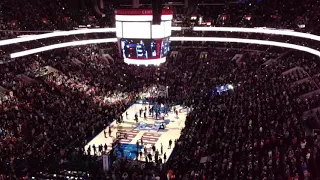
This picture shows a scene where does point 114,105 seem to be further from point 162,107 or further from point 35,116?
point 35,116

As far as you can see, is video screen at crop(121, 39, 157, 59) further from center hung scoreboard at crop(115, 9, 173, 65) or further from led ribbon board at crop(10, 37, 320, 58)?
led ribbon board at crop(10, 37, 320, 58)

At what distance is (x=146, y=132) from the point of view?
2366 centimetres

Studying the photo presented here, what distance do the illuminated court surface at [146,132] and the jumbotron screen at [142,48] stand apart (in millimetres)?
5296

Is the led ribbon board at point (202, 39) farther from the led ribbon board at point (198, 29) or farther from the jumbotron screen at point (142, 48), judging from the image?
the jumbotron screen at point (142, 48)

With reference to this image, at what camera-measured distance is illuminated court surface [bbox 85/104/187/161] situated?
70.8 ft

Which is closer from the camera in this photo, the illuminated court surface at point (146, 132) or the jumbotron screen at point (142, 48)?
the illuminated court surface at point (146, 132)

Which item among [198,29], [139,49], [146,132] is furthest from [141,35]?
[198,29]

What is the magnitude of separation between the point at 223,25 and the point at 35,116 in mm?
28345

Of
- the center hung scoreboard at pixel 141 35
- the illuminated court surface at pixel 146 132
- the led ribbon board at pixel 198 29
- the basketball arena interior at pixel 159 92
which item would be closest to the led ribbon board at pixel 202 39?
the basketball arena interior at pixel 159 92

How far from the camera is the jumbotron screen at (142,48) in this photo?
2212cm

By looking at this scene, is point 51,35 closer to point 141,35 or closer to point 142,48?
point 142,48

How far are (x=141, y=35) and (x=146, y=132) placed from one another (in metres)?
7.01

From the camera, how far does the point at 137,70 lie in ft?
121

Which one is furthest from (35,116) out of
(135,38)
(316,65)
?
(316,65)
